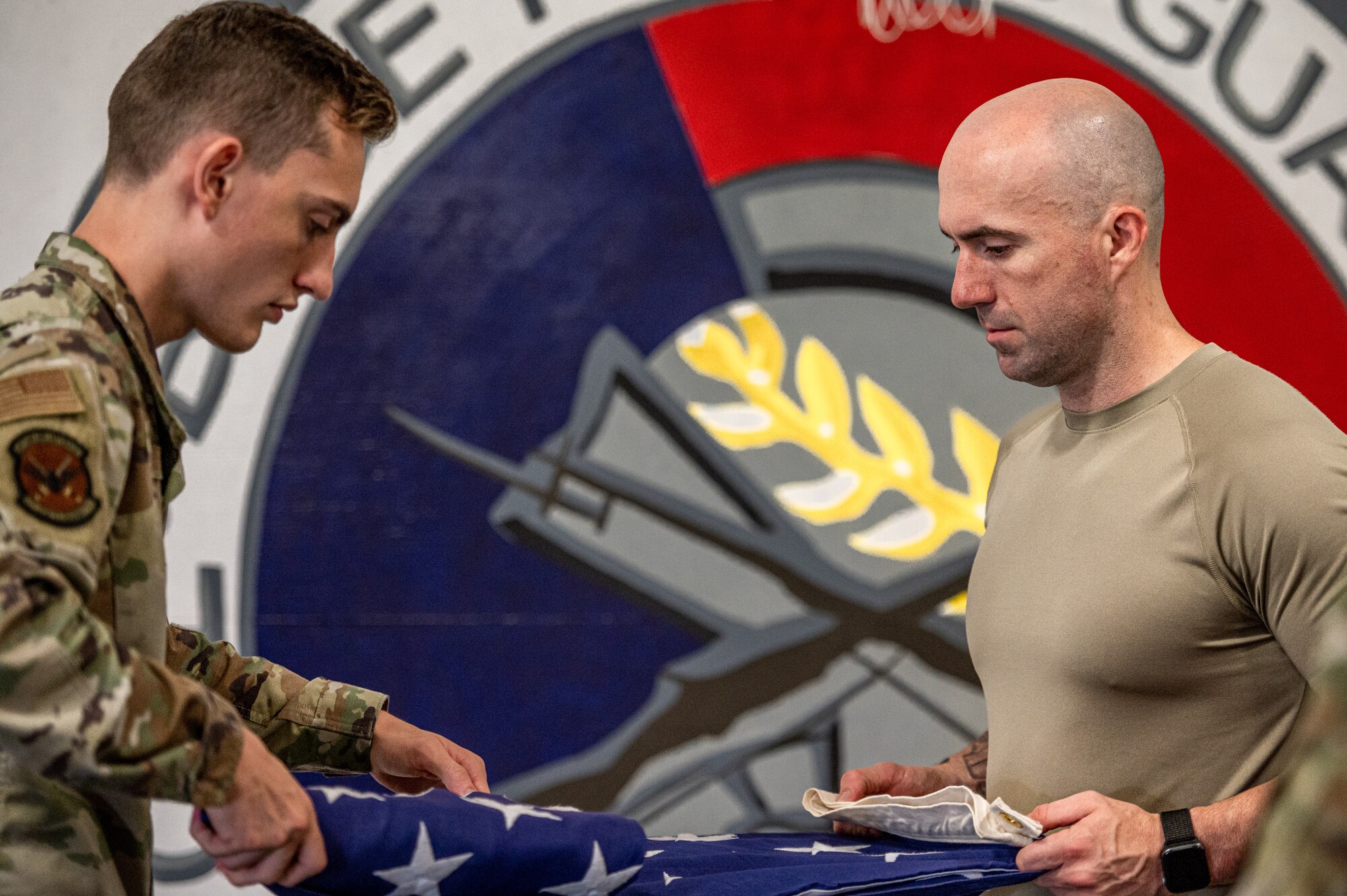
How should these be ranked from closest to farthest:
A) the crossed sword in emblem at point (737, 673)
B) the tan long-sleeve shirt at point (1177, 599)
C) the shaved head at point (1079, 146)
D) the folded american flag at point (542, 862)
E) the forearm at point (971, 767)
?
the folded american flag at point (542, 862)
the tan long-sleeve shirt at point (1177, 599)
the shaved head at point (1079, 146)
the forearm at point (971, 767)
the crossed sword in emblem at point (737, 673)

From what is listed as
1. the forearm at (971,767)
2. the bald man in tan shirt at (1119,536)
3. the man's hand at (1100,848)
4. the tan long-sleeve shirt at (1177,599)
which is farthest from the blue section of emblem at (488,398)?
the man's hand at (1100,848)

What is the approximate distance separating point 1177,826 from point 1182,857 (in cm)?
3

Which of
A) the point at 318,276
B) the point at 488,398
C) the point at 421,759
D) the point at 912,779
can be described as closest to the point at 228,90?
the point at 318,276

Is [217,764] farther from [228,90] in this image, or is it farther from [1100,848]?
[1100,848]

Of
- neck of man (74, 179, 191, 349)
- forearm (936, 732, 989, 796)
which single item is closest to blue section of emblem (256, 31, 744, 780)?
Result: forearm (936, 732, 989, 796)

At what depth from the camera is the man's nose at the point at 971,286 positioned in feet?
4.65

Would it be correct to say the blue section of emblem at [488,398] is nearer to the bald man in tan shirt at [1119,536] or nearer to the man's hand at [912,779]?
the man's hand at [912,779]

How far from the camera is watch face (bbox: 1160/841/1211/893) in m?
1.18

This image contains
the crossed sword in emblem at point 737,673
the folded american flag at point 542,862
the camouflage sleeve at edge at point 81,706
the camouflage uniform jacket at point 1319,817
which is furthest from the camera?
the crossed sword in emblem at point 737,673

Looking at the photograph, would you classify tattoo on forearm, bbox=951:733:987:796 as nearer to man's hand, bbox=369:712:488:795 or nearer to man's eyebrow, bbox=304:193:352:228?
man's hand, bbox=369:712:488:795

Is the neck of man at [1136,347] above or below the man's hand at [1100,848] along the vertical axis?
above

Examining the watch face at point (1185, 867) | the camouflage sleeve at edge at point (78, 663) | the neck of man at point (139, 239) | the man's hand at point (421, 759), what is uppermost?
the neck of man at point (139, 239)

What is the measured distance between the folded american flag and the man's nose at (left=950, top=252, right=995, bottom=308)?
585mm

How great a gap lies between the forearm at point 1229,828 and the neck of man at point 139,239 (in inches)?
41.0
